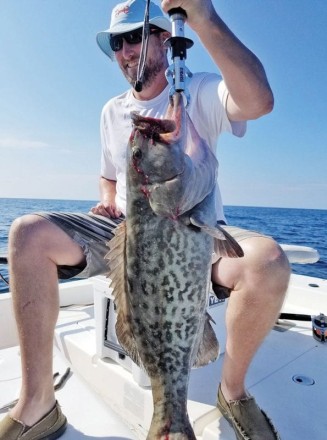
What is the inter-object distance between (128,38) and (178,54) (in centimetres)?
153

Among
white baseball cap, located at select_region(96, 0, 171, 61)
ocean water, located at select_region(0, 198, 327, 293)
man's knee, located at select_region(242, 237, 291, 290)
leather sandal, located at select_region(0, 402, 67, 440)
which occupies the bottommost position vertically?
ocean water, located at select_region(0, 198, 327, 293)

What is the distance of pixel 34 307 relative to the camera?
8.16 ft

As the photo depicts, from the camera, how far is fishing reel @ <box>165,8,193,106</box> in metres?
1.82

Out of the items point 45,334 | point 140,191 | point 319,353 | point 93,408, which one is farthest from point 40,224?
point 319,353

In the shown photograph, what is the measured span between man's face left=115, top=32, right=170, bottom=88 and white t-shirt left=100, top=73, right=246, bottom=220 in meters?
0.18

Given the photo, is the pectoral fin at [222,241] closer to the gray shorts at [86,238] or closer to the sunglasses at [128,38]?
the gray shorts at [86,238]

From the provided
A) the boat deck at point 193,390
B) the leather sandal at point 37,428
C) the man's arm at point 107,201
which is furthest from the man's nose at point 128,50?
the leather sandal at point 37,428

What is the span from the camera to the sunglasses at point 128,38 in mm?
3090

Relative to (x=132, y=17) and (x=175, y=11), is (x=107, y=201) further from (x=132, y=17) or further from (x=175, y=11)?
(x=175, y=11)

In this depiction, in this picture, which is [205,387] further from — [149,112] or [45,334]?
[149,112]

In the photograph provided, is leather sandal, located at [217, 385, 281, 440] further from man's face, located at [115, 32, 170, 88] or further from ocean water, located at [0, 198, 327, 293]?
ocean water, located at [0, 198, 327, 293]

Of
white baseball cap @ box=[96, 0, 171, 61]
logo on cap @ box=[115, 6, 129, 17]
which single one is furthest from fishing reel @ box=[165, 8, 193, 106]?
logo on cap @ box=[115, 6, 129, 17]

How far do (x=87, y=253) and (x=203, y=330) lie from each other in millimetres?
1080

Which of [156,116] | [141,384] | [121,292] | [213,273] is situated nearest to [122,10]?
[156,116]
